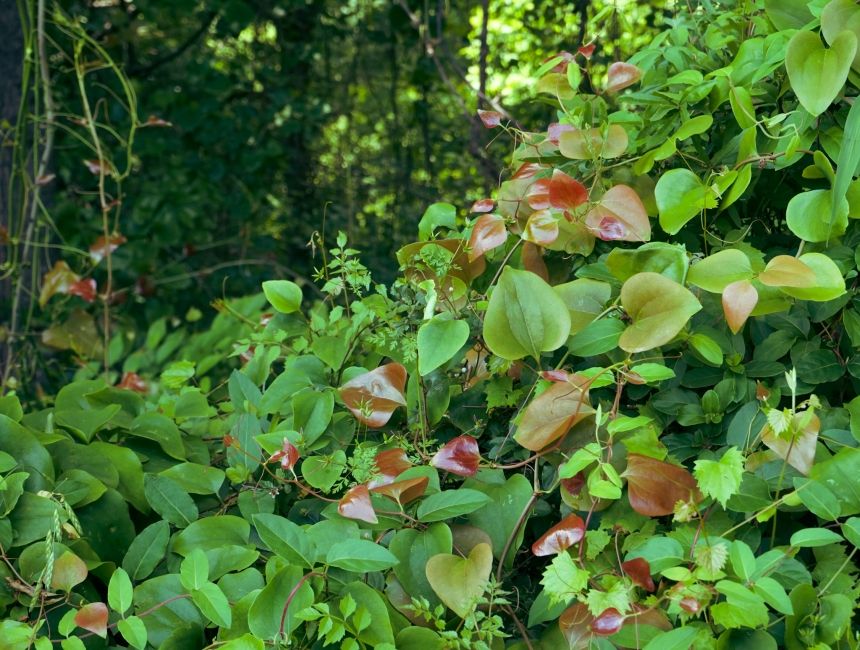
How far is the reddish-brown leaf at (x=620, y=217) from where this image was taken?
2.90ft

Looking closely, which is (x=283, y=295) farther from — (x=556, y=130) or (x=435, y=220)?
(x=556, y=130)

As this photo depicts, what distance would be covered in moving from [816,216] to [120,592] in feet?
2.33

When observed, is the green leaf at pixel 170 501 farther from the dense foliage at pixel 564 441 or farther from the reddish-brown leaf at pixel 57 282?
the reddish-brown leaf at pixel 57 282

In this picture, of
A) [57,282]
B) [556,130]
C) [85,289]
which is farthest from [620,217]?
[57,282]

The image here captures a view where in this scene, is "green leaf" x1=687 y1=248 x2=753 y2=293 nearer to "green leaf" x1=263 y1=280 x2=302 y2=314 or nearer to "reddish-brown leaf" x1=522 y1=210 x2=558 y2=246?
"reddish-brown leaf" x1=522 y1=210 x2=558 y2=246

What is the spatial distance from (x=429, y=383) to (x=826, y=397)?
1.28ft

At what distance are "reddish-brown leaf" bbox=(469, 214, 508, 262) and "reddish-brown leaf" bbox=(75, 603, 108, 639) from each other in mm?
483

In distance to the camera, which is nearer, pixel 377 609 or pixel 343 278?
pixel 377 609

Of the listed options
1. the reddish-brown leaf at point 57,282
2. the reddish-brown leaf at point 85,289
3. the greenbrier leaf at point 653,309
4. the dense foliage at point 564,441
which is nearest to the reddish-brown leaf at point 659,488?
the dense foliage at point 564,441

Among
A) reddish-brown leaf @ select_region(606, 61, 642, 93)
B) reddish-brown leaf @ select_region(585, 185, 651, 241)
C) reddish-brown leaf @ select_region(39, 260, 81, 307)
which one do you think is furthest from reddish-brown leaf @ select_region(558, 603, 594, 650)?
reddish-brown leaf @ select_region(39, 260, 81, 307)

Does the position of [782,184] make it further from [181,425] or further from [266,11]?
[266,11]

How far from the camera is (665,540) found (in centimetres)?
74

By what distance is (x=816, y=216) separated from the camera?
33.1 inches

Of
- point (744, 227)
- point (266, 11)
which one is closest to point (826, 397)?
point (744, 227)
